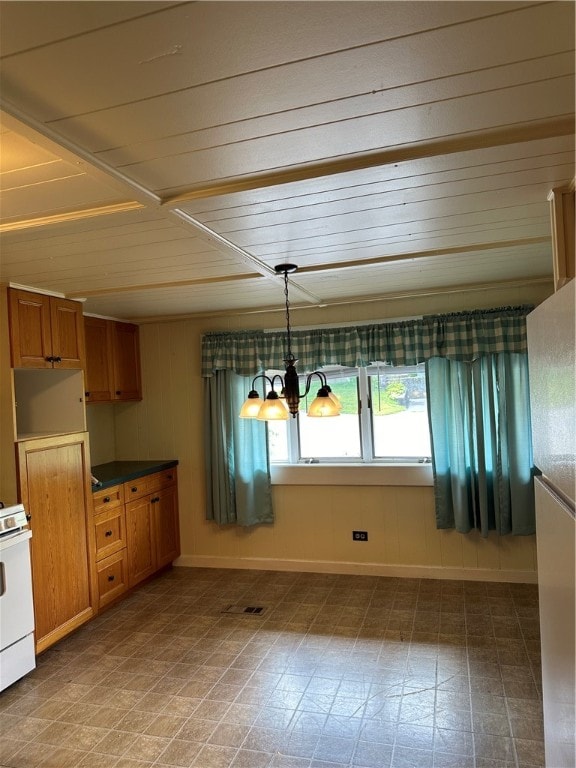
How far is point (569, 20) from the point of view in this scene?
3.25 feet

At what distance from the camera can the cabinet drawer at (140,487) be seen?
404cm

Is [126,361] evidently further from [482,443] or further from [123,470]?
[482,443]

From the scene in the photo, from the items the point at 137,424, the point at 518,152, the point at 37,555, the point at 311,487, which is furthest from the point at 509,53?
the point at 137,424

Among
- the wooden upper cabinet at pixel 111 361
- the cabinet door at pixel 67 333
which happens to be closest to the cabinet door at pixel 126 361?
the wooden upper cabinet at pixel 111 361

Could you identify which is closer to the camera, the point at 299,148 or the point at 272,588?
the point at 299,148

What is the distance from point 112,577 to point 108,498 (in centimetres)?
58

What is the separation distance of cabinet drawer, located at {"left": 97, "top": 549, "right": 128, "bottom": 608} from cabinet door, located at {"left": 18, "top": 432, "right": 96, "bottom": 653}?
0.35 feet

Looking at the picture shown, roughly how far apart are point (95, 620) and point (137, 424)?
70.0 inches

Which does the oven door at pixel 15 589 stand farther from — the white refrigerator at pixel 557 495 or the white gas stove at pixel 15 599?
the white refrigerator at pixel 557 495

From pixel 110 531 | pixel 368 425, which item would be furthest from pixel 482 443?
pixel 110 531

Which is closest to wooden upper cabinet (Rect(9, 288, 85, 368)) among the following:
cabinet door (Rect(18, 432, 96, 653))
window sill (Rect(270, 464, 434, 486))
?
cabinet door (Rect(18, 432, 96, 653))

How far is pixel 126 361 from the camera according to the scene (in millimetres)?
4609

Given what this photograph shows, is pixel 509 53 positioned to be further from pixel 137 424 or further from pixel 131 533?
pixel 137 424

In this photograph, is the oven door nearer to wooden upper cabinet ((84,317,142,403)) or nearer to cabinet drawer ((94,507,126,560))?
cabinet drawer ((94,507,126,560))
